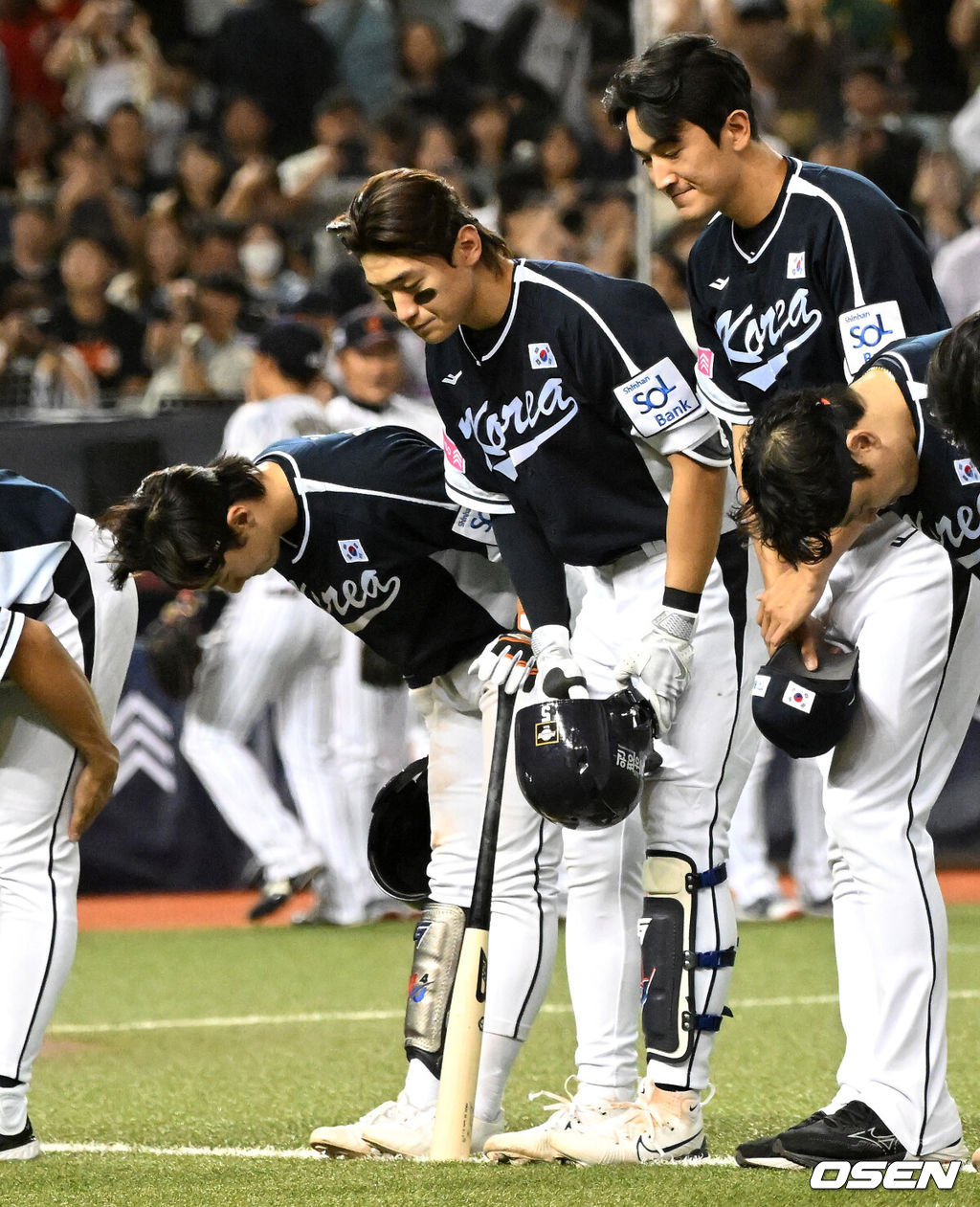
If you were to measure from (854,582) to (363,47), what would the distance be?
10.5 m

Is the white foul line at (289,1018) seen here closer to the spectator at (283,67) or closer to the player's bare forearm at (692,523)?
the player's bare forearm at (692,523)

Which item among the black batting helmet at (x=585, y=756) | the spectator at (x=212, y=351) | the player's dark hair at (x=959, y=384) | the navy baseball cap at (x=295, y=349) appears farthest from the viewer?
the spectator at (x=212, y=351)

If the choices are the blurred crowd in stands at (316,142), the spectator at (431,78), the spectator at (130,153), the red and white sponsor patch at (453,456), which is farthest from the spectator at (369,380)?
the spectator at (130,153)

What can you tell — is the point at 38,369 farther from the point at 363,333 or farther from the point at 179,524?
the point at 179,524

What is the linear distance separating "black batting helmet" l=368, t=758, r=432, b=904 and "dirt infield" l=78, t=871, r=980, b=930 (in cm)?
410

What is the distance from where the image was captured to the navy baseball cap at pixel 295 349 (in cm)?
797

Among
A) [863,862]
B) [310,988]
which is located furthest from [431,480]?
[310,988]

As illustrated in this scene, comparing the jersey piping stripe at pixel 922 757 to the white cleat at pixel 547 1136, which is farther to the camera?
the white cleat at pixel 547 1136

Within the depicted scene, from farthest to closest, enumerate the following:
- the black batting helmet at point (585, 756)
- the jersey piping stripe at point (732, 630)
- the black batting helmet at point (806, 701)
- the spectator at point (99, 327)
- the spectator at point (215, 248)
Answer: the spectator at point (215, 248), the spectator at point (99, 327), the jersey piping stripe at point (732, 630), the black batting helmet at point (585, 756), the black batting helmet at point (806, 701)

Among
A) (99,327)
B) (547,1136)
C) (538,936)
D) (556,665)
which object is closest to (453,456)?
(556,665)

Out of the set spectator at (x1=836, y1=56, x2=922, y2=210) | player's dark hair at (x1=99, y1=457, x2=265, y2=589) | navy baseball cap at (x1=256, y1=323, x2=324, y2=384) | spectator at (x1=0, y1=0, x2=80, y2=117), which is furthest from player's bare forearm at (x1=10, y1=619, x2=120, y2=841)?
spectator at (x1=0, y1=0, x2=80, y2=117)

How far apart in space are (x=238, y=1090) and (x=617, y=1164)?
4.64ft

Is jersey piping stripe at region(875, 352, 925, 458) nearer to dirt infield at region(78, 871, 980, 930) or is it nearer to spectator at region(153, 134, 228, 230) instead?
dirt infield at region(78, 871, 980, 930)

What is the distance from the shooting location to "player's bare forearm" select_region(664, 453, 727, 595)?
3369 mm
